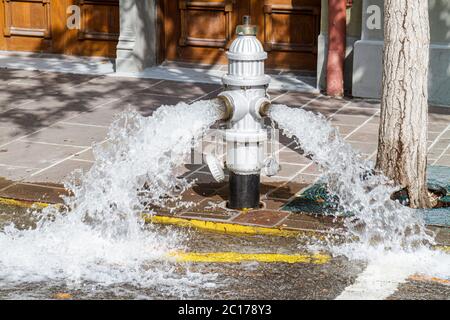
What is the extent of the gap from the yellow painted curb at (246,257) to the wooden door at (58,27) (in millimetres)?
7369

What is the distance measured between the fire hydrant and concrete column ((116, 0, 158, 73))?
5733 mm

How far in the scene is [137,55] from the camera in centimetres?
1297

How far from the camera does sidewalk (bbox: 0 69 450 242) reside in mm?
7873

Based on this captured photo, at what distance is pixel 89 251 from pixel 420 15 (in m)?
3.03

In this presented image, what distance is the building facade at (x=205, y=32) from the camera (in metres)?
11.5

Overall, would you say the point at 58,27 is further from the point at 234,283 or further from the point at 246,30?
the point at 234,283

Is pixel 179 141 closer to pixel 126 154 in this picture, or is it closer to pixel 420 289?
pixel 126 154

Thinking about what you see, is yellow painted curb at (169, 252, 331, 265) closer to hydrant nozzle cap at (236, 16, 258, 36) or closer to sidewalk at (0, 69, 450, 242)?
sidewalk at (0, 69, 450, 242)

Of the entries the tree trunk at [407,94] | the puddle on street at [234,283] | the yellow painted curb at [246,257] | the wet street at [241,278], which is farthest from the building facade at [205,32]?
the yellow painted curb at [246,257]

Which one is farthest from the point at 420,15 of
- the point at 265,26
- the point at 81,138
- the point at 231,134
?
the point at 265,26

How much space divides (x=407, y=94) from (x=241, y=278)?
224cm

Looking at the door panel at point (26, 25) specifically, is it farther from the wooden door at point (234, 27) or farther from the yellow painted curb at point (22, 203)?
the yellow painted curb at point (22, 203)

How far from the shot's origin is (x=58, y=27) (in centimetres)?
1388

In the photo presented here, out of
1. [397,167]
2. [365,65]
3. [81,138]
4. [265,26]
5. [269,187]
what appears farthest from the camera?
[265,26]
